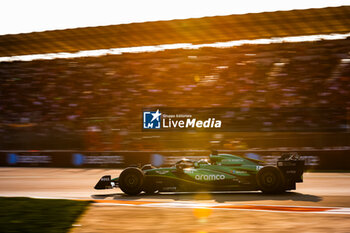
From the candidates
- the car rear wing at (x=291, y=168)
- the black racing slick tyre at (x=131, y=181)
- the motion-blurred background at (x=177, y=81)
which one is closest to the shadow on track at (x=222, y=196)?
the black racing slick tyre at (x=131, y=181)

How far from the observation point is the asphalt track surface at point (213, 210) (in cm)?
589

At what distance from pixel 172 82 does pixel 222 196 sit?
1379cm

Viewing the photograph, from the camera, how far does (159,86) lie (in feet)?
73.6

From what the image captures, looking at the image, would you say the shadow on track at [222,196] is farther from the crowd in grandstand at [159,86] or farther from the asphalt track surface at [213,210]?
the crowd in grandstand at [159,86]

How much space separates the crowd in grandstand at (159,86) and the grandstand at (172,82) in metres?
0.05

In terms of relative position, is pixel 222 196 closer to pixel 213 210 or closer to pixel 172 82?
pixel 213 210

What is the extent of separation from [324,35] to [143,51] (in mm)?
9170

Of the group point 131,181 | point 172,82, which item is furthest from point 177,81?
point 131,181

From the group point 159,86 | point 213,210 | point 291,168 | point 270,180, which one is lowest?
point 213,210

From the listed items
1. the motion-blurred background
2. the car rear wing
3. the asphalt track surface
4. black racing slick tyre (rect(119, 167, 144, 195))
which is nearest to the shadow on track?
the asphalt track surface

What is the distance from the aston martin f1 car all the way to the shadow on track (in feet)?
0.50

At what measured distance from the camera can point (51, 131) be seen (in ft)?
68.0

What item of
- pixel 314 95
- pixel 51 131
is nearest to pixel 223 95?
pixel 314 95

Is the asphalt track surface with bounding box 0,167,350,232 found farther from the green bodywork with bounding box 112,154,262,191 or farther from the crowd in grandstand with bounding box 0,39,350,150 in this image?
the crowd in grandstand with bounding box 0,39,350,150
